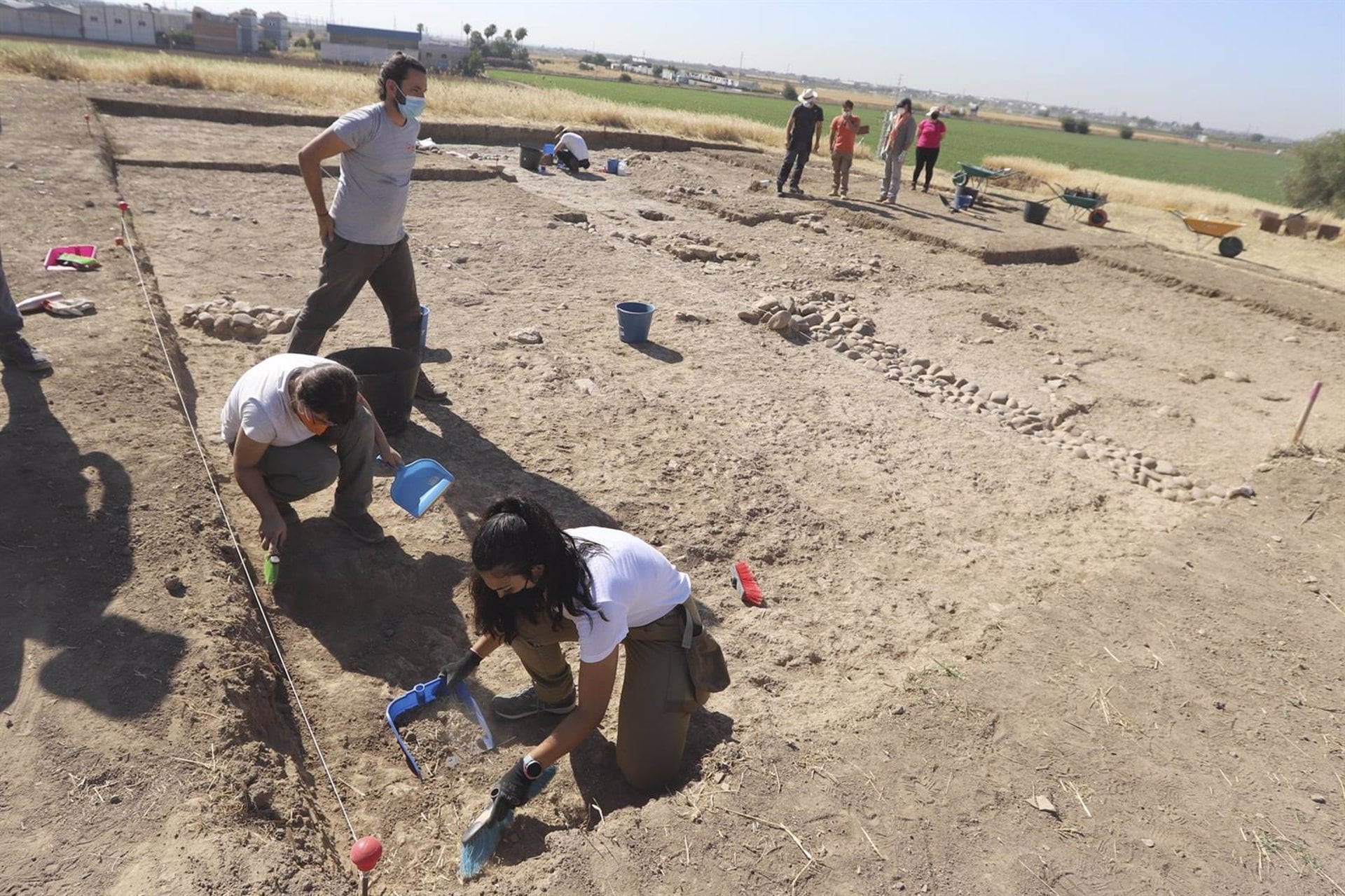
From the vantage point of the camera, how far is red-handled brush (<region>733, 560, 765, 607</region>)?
12.2 ft

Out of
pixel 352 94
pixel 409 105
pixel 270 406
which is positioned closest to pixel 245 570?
pixel 270 406

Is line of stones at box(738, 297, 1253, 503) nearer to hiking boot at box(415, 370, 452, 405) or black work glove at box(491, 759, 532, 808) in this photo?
hiking boot at box(415, 370, 452, 405)

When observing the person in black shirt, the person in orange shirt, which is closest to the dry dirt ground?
the person in black shirt

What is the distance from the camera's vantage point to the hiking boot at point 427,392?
503 cm

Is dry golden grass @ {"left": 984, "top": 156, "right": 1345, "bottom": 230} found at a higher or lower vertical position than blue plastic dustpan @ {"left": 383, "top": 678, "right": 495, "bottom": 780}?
higher

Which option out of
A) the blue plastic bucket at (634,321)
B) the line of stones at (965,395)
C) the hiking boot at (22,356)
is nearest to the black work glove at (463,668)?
the hiking boot at (22,356)

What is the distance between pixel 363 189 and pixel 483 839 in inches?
126

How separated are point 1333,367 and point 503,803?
356 inches

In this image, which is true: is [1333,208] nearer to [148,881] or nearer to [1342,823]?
[1342,823]

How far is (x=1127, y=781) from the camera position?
9.03 feet

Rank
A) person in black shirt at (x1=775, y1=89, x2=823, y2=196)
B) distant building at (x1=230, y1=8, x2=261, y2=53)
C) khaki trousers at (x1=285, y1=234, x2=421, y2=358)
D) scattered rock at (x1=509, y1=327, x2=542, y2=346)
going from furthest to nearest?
1. distant building at (x1=230, y1=8, x2=261, y2=53)
2. person in black shirt at (x1=775, y1=89, x2=823, y2=196)
3. scattered rock at (x1=509, y1=327, x2=542, y2=346)
4. khaki trousers at (x1=285, y1=234, x2=421, y2=358)

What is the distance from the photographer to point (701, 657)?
8.68 ft

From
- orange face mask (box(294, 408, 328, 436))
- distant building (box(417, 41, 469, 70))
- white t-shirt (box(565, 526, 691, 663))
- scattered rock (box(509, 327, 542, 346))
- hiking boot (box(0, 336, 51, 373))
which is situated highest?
distant building (box(417, 41, 469, 70))

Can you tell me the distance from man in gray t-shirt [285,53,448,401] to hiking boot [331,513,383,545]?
44.5 inches
